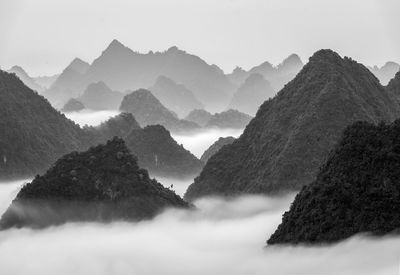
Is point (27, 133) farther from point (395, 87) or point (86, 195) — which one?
point (395, 87)

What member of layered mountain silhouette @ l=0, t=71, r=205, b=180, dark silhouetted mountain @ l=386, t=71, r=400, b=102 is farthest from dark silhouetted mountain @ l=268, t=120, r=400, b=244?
layered mountain silhouette @ l=0, t=71, r=205, b=180

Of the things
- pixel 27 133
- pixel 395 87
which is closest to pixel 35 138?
pixel 27 133

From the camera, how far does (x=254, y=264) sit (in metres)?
55.1

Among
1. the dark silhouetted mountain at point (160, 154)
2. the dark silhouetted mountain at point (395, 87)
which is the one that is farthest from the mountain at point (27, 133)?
the dark silhouetted mountain at point (395, 87)

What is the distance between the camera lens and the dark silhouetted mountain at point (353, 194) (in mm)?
50781

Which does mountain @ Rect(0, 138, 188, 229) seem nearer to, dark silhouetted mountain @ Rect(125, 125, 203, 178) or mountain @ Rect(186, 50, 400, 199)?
mountain @ Rect(186, 50, 400, 199)

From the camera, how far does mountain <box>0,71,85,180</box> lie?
391 ft

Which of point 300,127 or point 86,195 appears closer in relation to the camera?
point 86,195

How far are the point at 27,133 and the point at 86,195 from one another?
56750mm

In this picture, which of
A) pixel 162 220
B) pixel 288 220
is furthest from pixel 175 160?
pixel 288 220

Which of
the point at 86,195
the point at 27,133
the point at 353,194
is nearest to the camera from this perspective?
the point at 353,194

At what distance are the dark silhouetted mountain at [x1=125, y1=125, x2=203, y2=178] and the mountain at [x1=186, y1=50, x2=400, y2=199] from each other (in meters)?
31.8

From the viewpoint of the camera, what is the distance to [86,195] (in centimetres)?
7194

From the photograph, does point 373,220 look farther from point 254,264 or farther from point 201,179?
point 201,179
